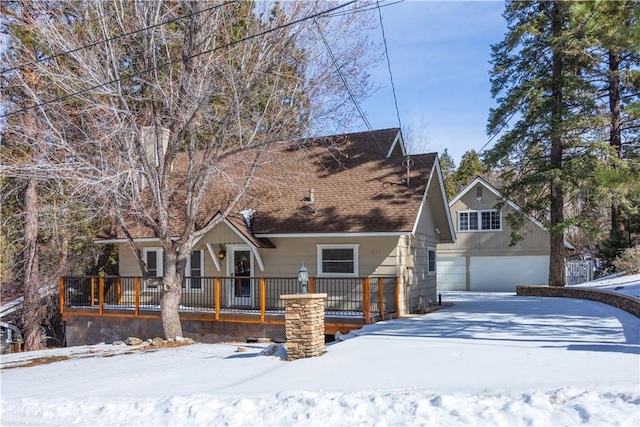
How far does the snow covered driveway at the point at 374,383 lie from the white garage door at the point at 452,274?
18.9m

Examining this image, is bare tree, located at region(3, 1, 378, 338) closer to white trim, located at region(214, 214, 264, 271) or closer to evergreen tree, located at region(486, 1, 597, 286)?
white trim, located at region(214, 214, 264, 271)

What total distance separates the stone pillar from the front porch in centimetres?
418

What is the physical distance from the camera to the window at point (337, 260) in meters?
16.5

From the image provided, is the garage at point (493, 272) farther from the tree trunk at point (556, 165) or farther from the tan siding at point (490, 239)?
the tree trunk at point (556, 165)

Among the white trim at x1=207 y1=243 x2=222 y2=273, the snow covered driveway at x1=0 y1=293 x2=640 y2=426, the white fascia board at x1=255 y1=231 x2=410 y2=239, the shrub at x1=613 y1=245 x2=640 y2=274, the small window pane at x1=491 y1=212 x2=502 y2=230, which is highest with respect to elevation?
the small window pane at x1=491 y1=212 x2=502 y2=230

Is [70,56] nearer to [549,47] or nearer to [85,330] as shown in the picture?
[85,330]

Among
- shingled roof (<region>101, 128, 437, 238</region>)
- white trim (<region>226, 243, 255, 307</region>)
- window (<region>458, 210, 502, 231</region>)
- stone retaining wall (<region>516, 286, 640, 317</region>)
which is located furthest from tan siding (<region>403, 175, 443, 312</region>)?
window (<region>458, 210, 502, 231</region>)

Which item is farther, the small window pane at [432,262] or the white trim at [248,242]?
the small window pane at [432,262]

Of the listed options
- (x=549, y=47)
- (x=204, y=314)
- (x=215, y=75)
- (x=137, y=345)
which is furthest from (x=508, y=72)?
(x=137, y=345)

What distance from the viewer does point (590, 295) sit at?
1962 centimetres

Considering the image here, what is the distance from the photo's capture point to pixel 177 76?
15.1 metres

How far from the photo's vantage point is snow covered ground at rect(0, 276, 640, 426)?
6203 mm

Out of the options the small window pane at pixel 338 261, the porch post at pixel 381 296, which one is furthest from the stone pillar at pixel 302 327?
the small window pane at pixel 338 261

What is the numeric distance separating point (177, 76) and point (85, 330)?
9.11m
